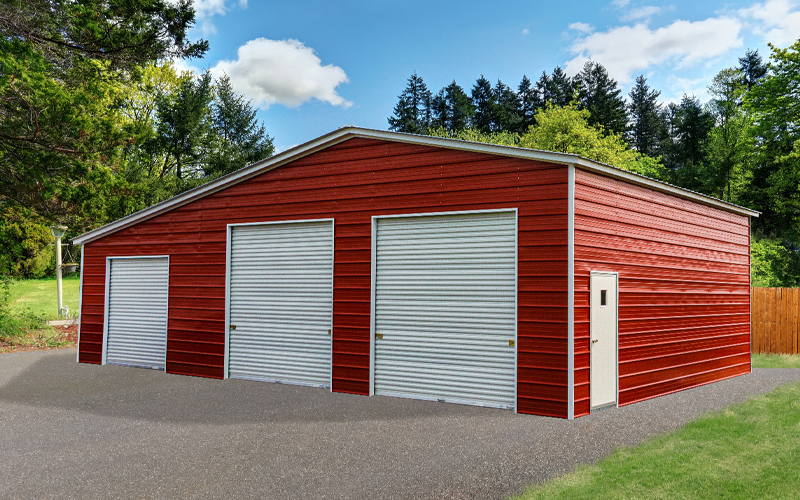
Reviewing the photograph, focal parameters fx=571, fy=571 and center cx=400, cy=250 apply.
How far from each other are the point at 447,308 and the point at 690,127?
32480 millimetres

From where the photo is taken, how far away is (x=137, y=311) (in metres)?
11.8

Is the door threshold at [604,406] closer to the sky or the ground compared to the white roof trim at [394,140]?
closer to the ground

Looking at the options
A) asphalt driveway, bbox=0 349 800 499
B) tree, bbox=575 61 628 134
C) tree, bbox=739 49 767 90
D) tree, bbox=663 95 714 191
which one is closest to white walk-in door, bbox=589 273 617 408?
asphalt driveway, bbox=0 349 800 499

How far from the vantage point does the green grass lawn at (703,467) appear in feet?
14.6

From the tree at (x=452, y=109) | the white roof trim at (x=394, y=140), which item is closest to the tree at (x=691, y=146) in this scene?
the tree at (x=452, y=109)

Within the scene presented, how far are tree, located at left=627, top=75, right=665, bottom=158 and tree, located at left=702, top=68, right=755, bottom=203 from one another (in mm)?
15309

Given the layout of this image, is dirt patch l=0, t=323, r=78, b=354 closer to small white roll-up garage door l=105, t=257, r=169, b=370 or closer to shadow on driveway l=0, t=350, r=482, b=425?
small white roll-up garage door l=105, t=257, r=169, b=370

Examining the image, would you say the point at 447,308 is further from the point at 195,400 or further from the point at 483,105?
the point at 483,105

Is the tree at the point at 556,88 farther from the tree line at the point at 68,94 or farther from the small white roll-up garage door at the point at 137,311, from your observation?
the small white roll-up garage door at the point at 137,311

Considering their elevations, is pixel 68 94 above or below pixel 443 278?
above

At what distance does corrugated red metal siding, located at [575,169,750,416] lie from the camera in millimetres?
7613

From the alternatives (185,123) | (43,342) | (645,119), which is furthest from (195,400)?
(645,119)

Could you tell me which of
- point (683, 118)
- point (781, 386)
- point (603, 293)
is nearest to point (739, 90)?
point (683, 118)

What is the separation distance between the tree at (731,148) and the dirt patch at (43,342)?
2811 centimetres
